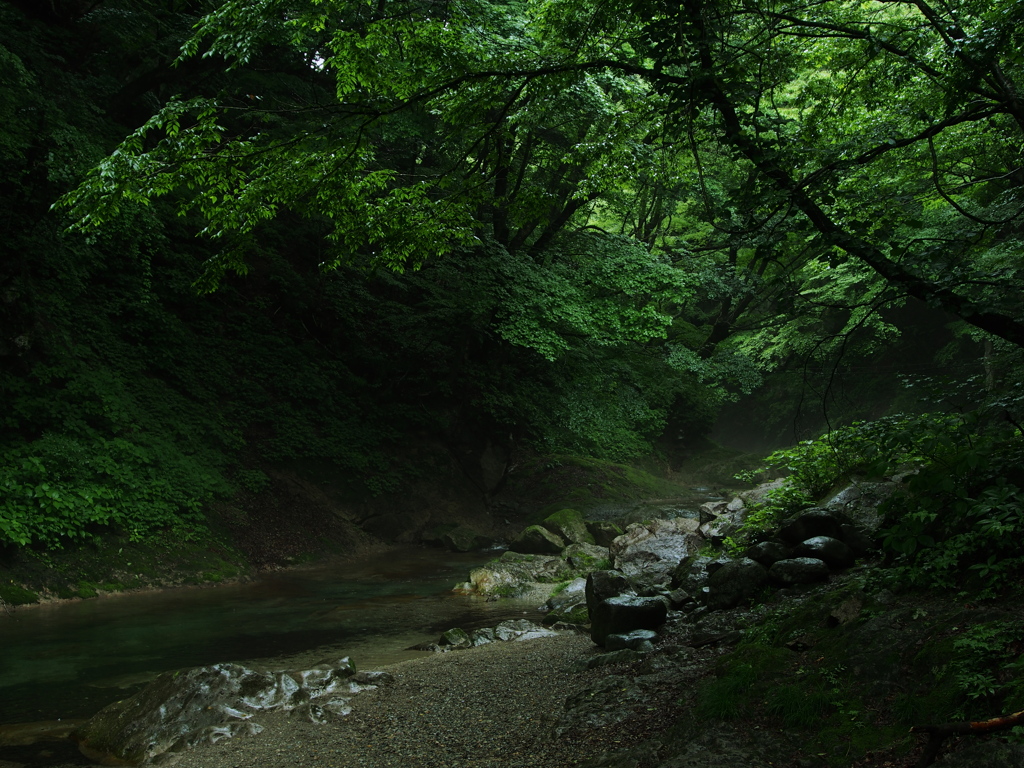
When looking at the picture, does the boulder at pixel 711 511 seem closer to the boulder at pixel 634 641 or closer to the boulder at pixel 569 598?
the boulder at pixel 569 598

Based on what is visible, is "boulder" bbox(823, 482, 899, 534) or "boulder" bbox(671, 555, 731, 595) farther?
"boulder" bbox(671, 555, 731, 595)

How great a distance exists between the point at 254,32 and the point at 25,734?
5.91 m

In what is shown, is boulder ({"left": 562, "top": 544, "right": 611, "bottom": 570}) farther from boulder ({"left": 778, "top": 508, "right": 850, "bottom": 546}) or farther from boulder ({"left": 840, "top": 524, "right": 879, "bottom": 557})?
boulder ({"left": 840, "top": 524, "right": 879, "bottom": 557})

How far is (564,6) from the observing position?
7152 millimetres

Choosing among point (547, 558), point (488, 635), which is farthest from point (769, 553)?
point (547, 558)

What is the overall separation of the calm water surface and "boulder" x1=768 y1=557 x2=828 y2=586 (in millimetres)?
3942

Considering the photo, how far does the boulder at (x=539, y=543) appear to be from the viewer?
13.9 meters

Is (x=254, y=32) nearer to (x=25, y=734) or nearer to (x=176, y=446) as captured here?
(x=25, y=734)

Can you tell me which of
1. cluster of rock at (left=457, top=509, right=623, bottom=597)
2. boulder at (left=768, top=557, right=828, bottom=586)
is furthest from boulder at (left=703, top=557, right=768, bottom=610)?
cluster of rock at (left=457, top=509, right=623, bottom=597)

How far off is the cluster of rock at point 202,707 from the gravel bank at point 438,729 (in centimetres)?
17

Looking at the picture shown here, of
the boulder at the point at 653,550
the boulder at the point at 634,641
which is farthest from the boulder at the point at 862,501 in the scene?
the boulder at the point at 653,550

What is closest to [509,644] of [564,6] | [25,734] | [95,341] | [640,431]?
[25,734]

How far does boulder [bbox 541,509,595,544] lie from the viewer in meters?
14.5

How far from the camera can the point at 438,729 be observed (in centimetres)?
446
